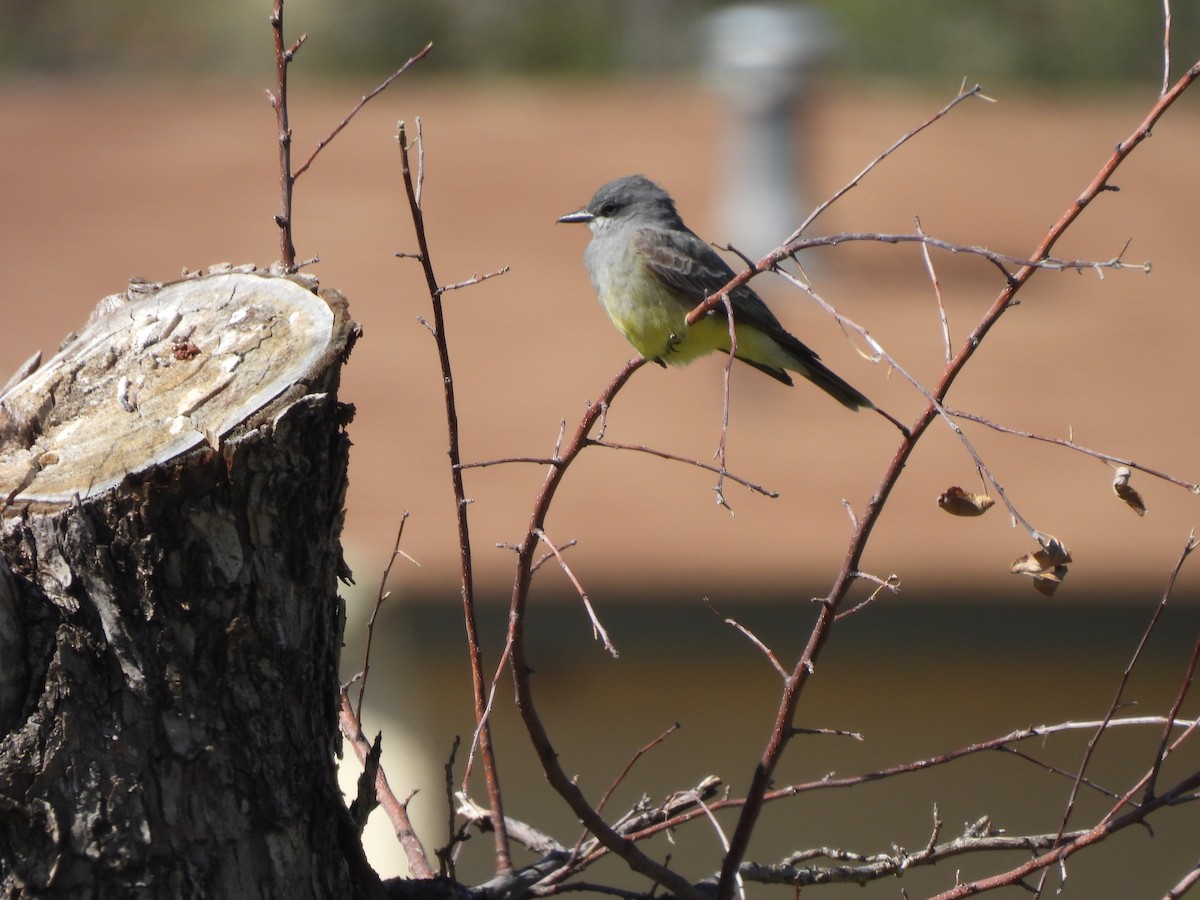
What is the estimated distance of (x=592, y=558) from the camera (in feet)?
24.0

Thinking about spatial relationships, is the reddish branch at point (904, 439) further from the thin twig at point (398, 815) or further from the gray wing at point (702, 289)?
the gray wing at point (702, 289)

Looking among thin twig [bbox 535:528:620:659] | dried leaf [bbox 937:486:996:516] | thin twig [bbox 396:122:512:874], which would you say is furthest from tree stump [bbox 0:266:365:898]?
dried leaf [bbox 937:486:996:516]

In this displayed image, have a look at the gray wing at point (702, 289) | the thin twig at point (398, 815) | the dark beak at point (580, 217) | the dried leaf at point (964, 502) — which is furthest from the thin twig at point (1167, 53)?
the dark beak at point (580, 217)

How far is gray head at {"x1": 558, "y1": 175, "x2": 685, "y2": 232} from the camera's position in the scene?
4879 millimetres

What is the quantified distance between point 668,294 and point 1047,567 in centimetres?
234

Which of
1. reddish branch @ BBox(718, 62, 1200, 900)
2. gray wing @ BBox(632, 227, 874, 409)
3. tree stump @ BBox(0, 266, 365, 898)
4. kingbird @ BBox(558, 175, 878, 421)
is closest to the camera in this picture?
reddish branch @ BBox(718, 62, 1200, 900)

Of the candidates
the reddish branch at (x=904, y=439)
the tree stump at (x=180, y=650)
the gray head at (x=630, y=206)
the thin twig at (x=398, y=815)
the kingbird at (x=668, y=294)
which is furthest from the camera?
the gray head at (x=630, y=206)

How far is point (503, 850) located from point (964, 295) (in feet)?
33.5

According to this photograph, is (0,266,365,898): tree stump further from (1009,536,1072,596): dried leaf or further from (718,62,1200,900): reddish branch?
(1009,536,1072,596): dried leaf

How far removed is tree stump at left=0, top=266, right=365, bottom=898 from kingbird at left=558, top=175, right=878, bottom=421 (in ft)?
6.43

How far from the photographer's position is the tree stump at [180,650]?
2250mm

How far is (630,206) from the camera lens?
16.1 ft

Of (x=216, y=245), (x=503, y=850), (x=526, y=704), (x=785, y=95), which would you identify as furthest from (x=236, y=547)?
(x=785, y=95)

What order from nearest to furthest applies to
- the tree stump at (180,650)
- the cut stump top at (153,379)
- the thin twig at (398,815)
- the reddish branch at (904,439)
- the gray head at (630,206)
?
the reddish branch at (904,439)
the tree stump at (180,650)
the cut stump top at (153,379)
the thin twig at (398,815)
the gray head at (630,206)
